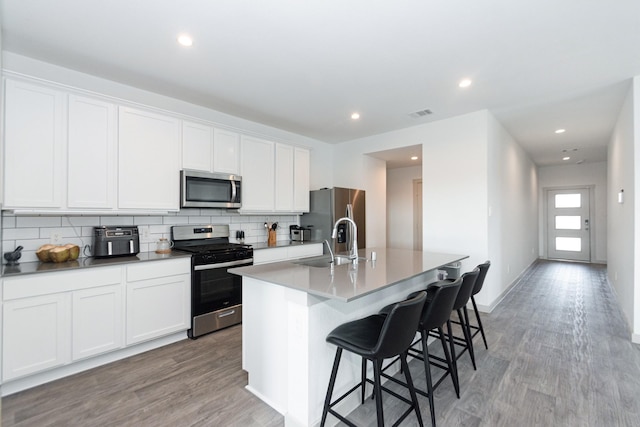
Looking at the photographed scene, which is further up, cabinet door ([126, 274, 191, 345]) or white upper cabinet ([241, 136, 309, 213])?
white upper cabinet ([241, 136, 309, 213])

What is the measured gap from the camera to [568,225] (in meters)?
8.05

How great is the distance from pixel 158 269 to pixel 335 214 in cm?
253

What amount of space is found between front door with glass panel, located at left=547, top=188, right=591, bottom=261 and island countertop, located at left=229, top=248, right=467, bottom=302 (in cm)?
751

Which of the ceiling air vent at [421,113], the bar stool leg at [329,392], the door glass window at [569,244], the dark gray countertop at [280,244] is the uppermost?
the ceiling air vent at [421,113]

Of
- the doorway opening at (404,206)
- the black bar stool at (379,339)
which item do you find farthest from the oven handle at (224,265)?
the doorway opening at (404,206)

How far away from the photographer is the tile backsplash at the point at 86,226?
2.59 meters

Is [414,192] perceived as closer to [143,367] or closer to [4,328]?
[143,367]

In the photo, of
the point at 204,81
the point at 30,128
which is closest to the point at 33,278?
the point at 30,128

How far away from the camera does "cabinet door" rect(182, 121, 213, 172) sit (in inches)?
132

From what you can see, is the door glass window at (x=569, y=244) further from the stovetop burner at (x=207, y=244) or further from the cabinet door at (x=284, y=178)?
the stovetop burner at (x=207, y=244)

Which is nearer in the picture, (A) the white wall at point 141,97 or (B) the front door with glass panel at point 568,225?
(A) the white wall at point 141,97

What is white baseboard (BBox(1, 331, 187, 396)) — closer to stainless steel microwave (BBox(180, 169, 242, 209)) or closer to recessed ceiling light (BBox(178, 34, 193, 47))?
stainless steel microwave (BBox(180, 169, 242, 209))

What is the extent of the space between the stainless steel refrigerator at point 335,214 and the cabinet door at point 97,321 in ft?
9.12

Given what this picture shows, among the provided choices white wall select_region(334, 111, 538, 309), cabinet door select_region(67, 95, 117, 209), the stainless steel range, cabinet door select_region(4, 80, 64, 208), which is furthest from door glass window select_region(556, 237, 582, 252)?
cabinet door select_region(4, 80, 64, 208)
